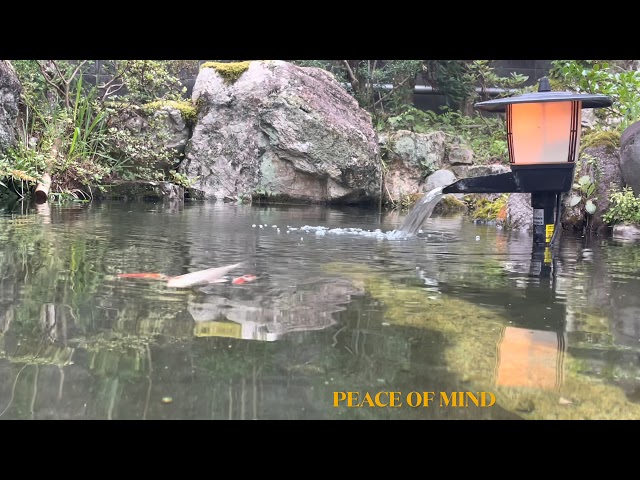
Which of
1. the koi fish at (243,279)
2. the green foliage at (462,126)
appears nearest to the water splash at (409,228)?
the koi fish at (243,279)

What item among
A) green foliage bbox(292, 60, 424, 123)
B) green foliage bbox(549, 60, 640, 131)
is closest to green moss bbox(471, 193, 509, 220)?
green foliage bbox(549, 60, 640, 131)

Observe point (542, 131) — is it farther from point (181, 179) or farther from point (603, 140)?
point (181, 179)

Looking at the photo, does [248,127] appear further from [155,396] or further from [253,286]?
[155,396]

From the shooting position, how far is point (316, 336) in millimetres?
2236

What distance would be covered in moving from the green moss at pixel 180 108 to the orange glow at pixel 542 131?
8.59m

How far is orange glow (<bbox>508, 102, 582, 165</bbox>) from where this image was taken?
163 inches

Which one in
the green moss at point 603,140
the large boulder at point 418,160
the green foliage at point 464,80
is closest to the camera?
the green moss at point 603,140

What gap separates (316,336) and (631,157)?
556cm

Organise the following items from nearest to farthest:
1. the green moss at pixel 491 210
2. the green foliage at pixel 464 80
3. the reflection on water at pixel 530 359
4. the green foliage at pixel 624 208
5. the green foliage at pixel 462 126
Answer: the reflection on water at pixel 530 359
the green foliage at pixel 624 208
the green moss at pixel 491 210
the green foliage at pixel 462 126
the green foliage at pixel 464 80

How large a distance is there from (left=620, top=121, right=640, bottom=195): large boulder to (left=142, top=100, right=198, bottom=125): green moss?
7.87 metres

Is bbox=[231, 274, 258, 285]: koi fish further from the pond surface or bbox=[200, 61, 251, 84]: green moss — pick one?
bbox=[200, 61, 251, 84]: green moss

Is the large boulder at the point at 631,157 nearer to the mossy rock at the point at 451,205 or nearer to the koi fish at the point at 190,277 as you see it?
the mossy rock at the point at 451,205

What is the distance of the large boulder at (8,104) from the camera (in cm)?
956
